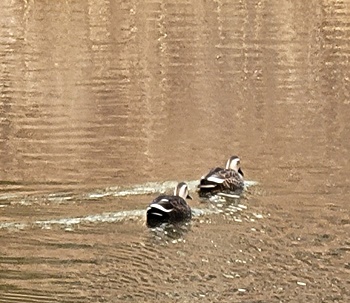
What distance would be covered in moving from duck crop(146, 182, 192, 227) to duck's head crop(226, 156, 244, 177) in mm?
1989

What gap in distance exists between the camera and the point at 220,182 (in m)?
16.8

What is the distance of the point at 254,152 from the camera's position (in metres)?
19.3

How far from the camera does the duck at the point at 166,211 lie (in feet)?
49.5

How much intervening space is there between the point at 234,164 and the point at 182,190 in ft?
5.69

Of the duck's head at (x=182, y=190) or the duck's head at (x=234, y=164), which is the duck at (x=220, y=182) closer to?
the duck's head at (x=234, y=164)

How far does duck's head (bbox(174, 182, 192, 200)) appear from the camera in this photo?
15750 millimetres

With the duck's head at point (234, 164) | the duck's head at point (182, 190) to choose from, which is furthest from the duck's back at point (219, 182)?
the duck's head at point (182, 190)

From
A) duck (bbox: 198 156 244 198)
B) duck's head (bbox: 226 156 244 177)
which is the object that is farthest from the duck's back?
duck's head (bbox: 226 156 244 177)

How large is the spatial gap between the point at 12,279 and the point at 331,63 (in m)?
17.6

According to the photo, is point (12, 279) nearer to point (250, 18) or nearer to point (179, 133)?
point (179, 133)

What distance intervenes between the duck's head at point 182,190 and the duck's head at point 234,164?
48.5 inches

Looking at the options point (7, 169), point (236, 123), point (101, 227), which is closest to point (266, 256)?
point (101, 227)

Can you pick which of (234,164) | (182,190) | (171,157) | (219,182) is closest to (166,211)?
(182,190)

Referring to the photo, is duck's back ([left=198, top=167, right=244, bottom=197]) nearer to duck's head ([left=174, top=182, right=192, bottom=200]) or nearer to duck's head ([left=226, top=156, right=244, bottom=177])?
duck's head ([left=226, top=156, right=244, bottom=177])
